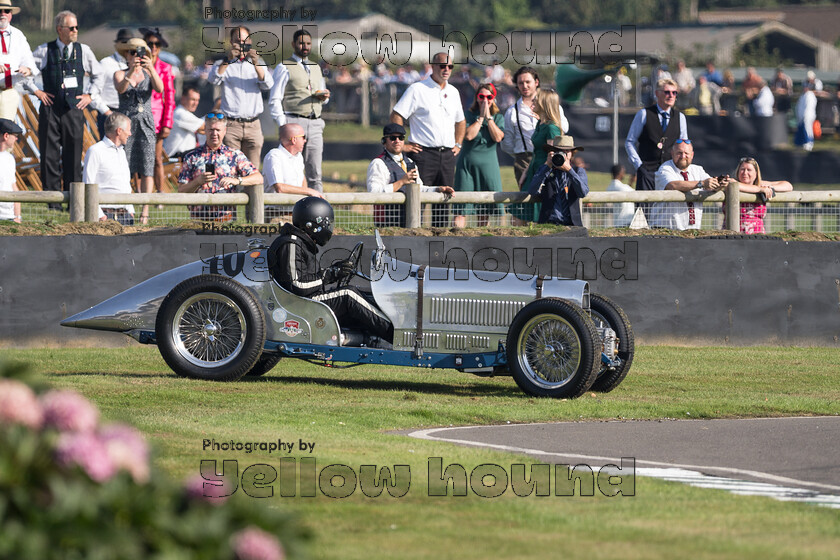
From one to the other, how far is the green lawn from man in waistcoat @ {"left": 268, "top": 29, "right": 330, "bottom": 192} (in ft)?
13.9

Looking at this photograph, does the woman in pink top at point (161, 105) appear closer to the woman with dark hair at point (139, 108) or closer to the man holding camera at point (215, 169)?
the woman with dark hair at point (139, 108)

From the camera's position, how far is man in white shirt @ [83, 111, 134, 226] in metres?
14.9

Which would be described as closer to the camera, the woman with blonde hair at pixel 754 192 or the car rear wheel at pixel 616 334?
the car rear wheel at pixel 616 334

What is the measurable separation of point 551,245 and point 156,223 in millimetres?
4014

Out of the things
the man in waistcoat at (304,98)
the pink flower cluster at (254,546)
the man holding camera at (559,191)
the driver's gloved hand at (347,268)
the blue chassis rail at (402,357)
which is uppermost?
the man in waistcoat at (304,98)

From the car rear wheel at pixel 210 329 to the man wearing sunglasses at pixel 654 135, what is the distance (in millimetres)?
6615

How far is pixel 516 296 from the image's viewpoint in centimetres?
1130

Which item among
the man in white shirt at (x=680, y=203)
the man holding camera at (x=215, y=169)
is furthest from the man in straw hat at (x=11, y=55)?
the man in white shirt at (x=680, y=203)

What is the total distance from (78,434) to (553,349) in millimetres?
7238

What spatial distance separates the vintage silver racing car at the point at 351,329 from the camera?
1128 centimetres

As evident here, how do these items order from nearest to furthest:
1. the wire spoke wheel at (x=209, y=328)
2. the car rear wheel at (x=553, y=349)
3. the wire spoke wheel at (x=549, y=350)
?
the car rear wheel at (x=553, y=349) < the wire spoke wheel at (x=549, y=350) < the wire spoke wheel at (x=209, y=328)

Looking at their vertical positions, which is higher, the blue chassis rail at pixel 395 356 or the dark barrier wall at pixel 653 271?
the dark barrier wall at pixel 653 271

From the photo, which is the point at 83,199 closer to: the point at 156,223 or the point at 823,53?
the point at 156,223

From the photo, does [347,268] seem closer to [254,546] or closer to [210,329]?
[210,329]
